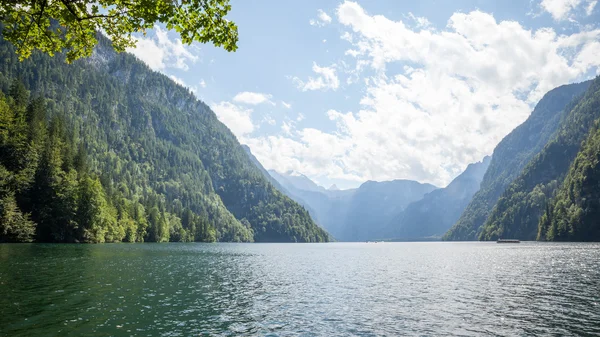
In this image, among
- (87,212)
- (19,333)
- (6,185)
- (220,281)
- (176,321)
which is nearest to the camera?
(19,333)

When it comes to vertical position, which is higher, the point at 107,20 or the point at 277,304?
the point at 107,20

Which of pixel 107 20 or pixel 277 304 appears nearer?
pixel 107 20

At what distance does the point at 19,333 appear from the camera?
69.0 ft

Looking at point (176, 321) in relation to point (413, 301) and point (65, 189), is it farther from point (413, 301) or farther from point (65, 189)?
point (65, 189)

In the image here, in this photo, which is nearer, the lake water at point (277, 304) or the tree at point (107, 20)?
the tree at point (107, 20)

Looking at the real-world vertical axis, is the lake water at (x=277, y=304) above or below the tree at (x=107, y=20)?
below

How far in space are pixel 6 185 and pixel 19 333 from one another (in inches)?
3444

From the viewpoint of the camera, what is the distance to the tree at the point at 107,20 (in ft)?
55.7

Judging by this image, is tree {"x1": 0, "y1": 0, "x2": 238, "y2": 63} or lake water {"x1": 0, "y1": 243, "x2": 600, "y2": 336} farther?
lake water {"x1": 0, "y1": 243, "x2": 600, "y2": 336}

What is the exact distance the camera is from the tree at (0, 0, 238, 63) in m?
17.0

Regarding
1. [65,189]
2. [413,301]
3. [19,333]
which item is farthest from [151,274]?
[65,189]

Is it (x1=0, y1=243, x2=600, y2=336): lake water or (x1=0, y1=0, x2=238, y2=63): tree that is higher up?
(x1=0, y1=0, x2=238, y2=63): tree

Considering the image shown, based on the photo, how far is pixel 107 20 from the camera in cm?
1875

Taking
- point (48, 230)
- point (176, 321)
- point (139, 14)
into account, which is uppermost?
point (139, 14)
